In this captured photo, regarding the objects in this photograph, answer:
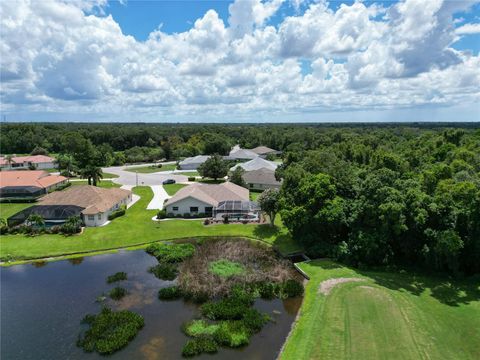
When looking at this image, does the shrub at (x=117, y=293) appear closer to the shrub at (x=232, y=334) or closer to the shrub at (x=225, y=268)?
the shrub at (x=225, y=268)

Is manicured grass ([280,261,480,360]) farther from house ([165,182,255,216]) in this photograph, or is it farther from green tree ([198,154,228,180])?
green tree ([198,154,228,180])

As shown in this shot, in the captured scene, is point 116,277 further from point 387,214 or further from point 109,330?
point 387,214

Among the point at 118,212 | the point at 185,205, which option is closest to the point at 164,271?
the point at 185,205

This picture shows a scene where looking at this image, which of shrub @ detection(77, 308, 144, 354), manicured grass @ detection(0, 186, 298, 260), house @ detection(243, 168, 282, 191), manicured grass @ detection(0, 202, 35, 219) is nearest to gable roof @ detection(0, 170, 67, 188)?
manicured grass @ detection(0, 202, 35, 219)

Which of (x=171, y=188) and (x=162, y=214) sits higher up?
(x=162, y=214)

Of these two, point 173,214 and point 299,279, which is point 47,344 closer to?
point 299,279

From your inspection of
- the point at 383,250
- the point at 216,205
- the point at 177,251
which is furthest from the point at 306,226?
the point at 216,205
